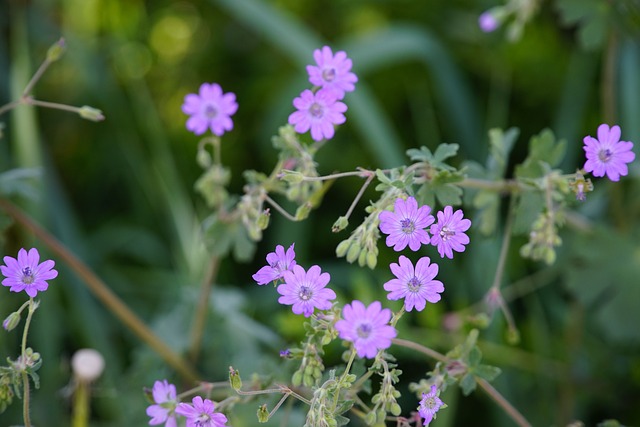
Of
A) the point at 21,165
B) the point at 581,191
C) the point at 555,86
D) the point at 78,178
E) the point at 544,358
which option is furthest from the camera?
the point at 78,178

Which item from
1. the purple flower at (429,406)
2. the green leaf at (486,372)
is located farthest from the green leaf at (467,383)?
the purple flower at (429,406)

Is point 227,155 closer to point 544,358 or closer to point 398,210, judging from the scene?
point 544,358

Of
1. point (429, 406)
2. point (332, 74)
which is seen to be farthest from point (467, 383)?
point (332, 74)

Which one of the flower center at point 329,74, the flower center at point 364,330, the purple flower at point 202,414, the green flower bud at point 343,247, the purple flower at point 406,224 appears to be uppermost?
the flower center at point 329,74

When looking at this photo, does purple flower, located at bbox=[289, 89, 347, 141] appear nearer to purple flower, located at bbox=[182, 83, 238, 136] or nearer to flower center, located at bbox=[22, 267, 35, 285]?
purple flower, located at bbox=[182, 83, 238, 136]

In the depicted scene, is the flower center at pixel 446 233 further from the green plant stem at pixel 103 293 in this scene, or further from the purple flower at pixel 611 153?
the green plant stem at pixel 103 293

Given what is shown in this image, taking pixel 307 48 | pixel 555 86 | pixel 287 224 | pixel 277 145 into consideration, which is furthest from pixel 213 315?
pixel 555 86

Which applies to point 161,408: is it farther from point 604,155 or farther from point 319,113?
point 604,155
